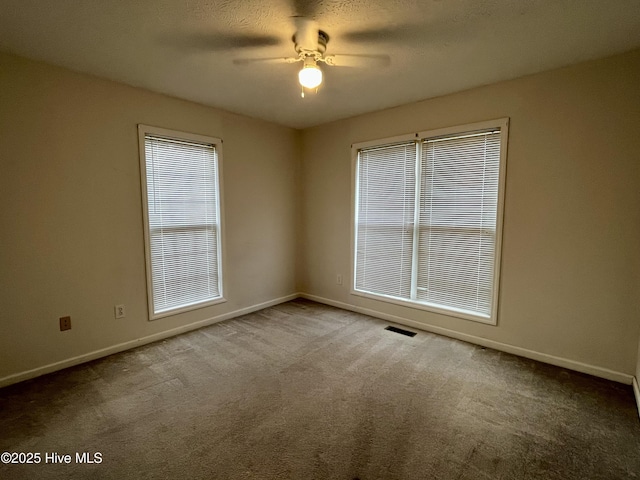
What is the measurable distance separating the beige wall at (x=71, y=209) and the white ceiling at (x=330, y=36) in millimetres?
254

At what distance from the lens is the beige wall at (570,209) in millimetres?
2236

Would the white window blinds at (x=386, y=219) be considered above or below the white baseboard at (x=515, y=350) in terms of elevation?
above

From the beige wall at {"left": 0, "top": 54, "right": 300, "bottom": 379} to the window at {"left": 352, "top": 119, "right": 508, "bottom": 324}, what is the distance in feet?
6.66

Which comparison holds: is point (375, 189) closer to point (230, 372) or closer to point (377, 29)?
point (377, 29)

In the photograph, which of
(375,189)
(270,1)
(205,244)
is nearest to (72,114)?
(205,244)

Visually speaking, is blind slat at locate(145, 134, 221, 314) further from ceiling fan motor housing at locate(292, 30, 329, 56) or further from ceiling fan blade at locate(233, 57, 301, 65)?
A: ceiling fan motor housing at locate(292, 30, 329, 56)

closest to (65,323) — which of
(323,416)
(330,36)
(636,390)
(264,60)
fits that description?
(323,416)

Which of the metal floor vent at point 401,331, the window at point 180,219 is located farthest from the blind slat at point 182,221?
the metal floor vent at point 401,331

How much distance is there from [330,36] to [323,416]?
252 centimetres

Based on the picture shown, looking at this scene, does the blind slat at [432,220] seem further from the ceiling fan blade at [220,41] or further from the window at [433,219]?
the ceiling fan blade at [220,41]

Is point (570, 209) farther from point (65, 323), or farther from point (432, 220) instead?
point (65, 323)

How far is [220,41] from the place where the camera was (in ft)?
6.71

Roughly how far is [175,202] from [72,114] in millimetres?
1085

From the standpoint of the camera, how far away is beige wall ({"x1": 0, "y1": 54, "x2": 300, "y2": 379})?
89.0 inches
